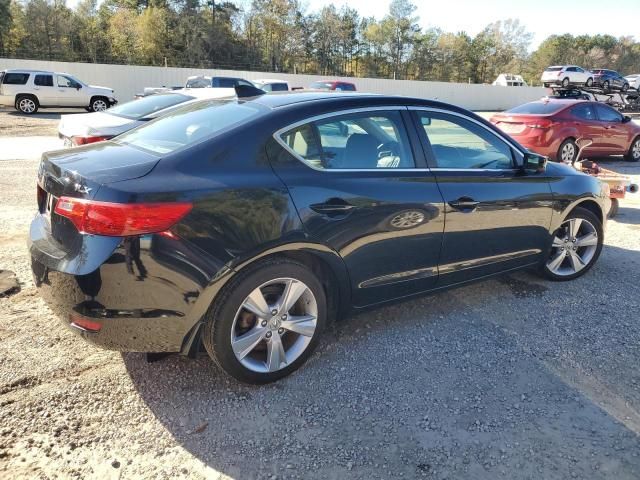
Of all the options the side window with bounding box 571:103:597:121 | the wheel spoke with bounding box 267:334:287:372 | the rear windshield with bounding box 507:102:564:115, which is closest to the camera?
the wheel spoke with bounding box 267:334:287:372

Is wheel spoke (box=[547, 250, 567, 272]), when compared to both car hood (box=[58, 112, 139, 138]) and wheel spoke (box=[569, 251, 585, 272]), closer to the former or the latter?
wheel spoke (box=[569, 251, 585, 272])

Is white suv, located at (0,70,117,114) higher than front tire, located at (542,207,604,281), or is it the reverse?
white suv, located at (0,70,117,114)

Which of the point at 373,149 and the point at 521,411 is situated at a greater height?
the point at 373,149

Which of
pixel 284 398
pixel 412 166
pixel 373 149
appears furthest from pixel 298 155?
pixel 284 398

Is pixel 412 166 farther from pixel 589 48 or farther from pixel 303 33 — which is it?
pixel 589 48

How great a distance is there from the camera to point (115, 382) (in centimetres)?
296

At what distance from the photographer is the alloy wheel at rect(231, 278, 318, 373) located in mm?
2834

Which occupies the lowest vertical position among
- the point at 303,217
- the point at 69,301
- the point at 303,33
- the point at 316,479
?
the point at 316,479

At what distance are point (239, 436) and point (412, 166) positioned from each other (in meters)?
2.00

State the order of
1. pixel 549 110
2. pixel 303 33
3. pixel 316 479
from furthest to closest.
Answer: pixel 303 33 → pixel 549 110 → pixel 316 479

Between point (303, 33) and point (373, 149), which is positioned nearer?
point (373, 149)

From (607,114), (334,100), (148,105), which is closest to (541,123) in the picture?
(607,114)

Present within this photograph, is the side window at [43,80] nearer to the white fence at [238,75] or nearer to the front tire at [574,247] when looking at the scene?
the white fence at [238,75]

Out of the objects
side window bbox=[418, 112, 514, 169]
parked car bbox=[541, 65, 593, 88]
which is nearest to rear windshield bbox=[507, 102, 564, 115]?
side window bbox=[418, 112, 514, 169]
